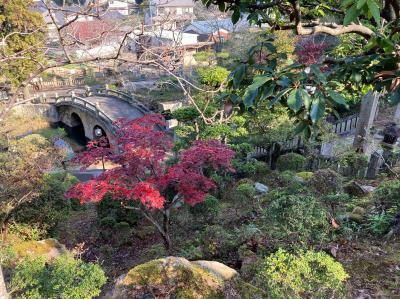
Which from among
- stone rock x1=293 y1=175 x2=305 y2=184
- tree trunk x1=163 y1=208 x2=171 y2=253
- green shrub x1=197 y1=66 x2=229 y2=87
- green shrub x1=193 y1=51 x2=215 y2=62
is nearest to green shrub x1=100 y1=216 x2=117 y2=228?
tree trunk x1=163 y1=208 x2=171 y2=253

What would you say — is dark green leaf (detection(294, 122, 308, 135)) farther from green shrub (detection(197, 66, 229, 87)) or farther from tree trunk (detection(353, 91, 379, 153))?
green shrub (detection(197, 66, 229, 87))

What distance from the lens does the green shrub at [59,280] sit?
3.82 meters

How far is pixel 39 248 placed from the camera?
738 centimetres

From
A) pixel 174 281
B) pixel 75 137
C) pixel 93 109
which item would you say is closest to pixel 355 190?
pixel 174 281

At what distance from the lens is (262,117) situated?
36.7 ft

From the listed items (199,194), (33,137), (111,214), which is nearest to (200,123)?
(111,214)

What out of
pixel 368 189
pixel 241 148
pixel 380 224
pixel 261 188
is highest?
pixel 380 224

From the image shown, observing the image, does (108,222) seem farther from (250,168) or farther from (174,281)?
(174,281)

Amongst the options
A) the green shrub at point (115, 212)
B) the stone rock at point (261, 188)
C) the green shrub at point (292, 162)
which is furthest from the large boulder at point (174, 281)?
the green shrub at point (292, 162)

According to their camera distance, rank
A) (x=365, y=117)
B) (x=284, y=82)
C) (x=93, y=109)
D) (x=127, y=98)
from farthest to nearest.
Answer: (x=127, y=98)
(x=93, y=109)
(x=365, y=117)
(x=284, y=82)

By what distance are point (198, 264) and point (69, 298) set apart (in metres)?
1.62

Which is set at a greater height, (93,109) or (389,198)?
(389,198)

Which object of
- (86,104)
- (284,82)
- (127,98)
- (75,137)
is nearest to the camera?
(284,82)

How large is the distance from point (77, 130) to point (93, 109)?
5.69 metres
